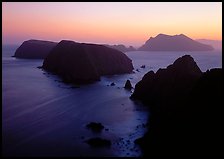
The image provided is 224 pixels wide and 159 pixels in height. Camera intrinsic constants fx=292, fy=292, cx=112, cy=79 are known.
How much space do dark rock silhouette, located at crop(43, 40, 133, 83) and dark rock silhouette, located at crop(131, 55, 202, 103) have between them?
36.0 m

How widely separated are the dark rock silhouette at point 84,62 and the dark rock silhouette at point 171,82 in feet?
118

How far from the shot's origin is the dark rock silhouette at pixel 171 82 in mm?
50847

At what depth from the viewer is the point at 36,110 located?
184 feet

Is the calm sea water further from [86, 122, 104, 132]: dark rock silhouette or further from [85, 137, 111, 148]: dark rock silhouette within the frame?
[86, 122, 104, 132]: dark rock silhouette

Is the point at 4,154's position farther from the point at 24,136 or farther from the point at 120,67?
the point at 120,67

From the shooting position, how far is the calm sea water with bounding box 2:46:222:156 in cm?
3538

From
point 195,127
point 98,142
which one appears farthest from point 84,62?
point 195,127

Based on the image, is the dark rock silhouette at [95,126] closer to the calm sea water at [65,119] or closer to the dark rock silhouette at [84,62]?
the calm sea water at [65,119]

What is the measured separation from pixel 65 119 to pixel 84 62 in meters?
57.8

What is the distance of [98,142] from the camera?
37.0 m

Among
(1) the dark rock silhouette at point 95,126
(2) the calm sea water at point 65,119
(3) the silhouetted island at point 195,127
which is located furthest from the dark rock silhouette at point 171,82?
(1) the dark rock silhouette at point 95,126

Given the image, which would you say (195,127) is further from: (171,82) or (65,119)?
(65,119)

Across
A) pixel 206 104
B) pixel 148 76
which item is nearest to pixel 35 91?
pixel 148 76

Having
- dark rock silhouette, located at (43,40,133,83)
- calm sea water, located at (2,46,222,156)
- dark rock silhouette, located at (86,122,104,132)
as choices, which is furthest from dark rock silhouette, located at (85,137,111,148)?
dark rock silhouette, located at (43,40,133,83)
